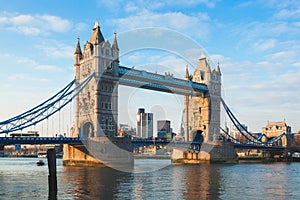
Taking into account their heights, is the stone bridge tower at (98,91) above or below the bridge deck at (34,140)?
above

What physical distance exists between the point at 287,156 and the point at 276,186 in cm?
7172

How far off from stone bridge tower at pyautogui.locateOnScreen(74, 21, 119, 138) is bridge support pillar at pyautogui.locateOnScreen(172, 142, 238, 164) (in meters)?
23.3

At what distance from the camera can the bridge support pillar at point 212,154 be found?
77.4 meters

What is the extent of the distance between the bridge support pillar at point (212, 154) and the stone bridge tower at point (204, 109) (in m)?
3.93

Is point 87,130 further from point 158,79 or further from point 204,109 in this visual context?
point 204,109

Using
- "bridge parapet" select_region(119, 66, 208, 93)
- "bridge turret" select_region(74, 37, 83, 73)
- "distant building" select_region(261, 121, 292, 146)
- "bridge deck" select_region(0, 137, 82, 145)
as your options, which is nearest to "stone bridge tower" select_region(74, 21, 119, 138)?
"bridge turret" select_region(74, 37, 83, 73)

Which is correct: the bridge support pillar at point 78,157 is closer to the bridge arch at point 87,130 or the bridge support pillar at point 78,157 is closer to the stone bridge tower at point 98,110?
the stone bridge tower at point 98,110

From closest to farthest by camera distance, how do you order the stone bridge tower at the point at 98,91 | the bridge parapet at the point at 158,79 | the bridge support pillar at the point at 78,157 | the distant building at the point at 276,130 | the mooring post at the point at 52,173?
1. the mooring post at the point at 52,173
2. the bridge support pillar at the point at 78,157
3. the stone bridge tower at the point at 98,91
4. the bridge parapet at the point at 158,79
5. the distant building at the point at 276,130

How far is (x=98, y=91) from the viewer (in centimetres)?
6281

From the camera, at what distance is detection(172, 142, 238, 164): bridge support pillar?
77.4 m

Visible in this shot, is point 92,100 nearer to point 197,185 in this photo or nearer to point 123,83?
point 123,83

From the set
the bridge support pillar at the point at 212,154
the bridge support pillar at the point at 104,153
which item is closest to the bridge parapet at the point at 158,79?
the bridge support pillar at the point at 104,153

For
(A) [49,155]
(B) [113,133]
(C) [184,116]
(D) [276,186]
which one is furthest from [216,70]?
(A) [49,155]

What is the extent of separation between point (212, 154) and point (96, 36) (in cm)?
3416
